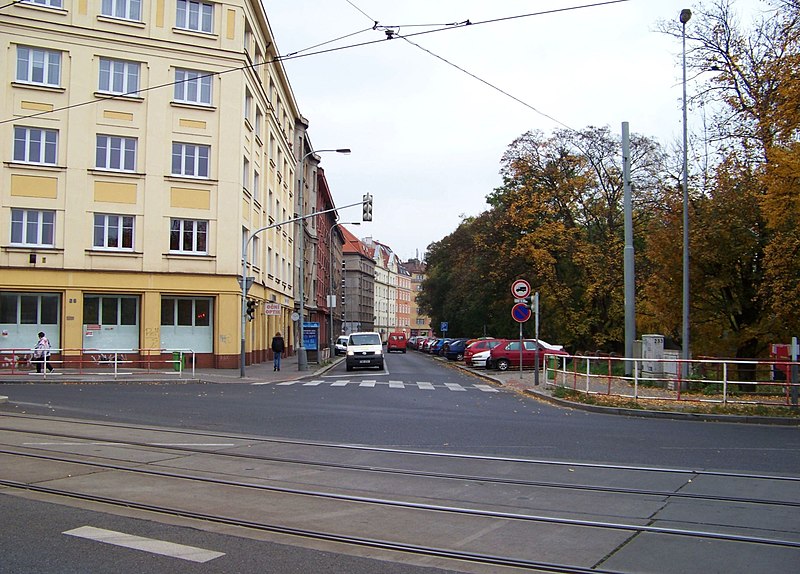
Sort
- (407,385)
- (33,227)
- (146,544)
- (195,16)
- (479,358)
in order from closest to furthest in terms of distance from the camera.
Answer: (146,544), (407,385), (33,227), (195,16), (479,358)

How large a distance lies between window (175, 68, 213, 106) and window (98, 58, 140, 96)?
1782 mm

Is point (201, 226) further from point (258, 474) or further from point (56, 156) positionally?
Result: point (258, 474)

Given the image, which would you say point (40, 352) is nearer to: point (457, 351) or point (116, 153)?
point (116, 153)

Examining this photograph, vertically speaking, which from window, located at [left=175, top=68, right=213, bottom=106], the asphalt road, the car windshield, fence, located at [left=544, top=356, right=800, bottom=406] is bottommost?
the asphalt road

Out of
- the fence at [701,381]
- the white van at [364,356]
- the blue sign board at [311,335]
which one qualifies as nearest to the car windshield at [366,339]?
the white van at [364,356]

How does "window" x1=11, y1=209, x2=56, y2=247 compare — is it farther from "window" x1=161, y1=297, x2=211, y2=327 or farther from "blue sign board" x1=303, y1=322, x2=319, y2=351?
"blue sign board" x1=303, y1=322, x2=319, y2=351

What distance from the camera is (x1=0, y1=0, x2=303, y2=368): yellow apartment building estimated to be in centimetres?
3253

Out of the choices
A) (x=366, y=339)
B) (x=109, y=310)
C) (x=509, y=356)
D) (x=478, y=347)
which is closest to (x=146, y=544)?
(x=109, y=310)

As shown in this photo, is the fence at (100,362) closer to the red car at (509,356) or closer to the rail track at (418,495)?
the red car at (509,356)

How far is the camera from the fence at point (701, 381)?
17.1m

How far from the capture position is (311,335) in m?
41.3

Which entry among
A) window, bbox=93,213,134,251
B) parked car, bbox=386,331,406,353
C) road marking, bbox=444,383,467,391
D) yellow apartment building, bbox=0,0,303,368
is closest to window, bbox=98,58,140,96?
yellow apartment building, bbox=0,0,303,368

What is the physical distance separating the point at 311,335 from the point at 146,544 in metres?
35.0

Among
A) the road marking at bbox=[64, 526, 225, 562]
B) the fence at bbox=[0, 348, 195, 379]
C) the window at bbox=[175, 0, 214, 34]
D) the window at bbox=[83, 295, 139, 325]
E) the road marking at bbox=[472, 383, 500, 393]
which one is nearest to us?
the road marking at bbox=[64, 526, 225, 562]
